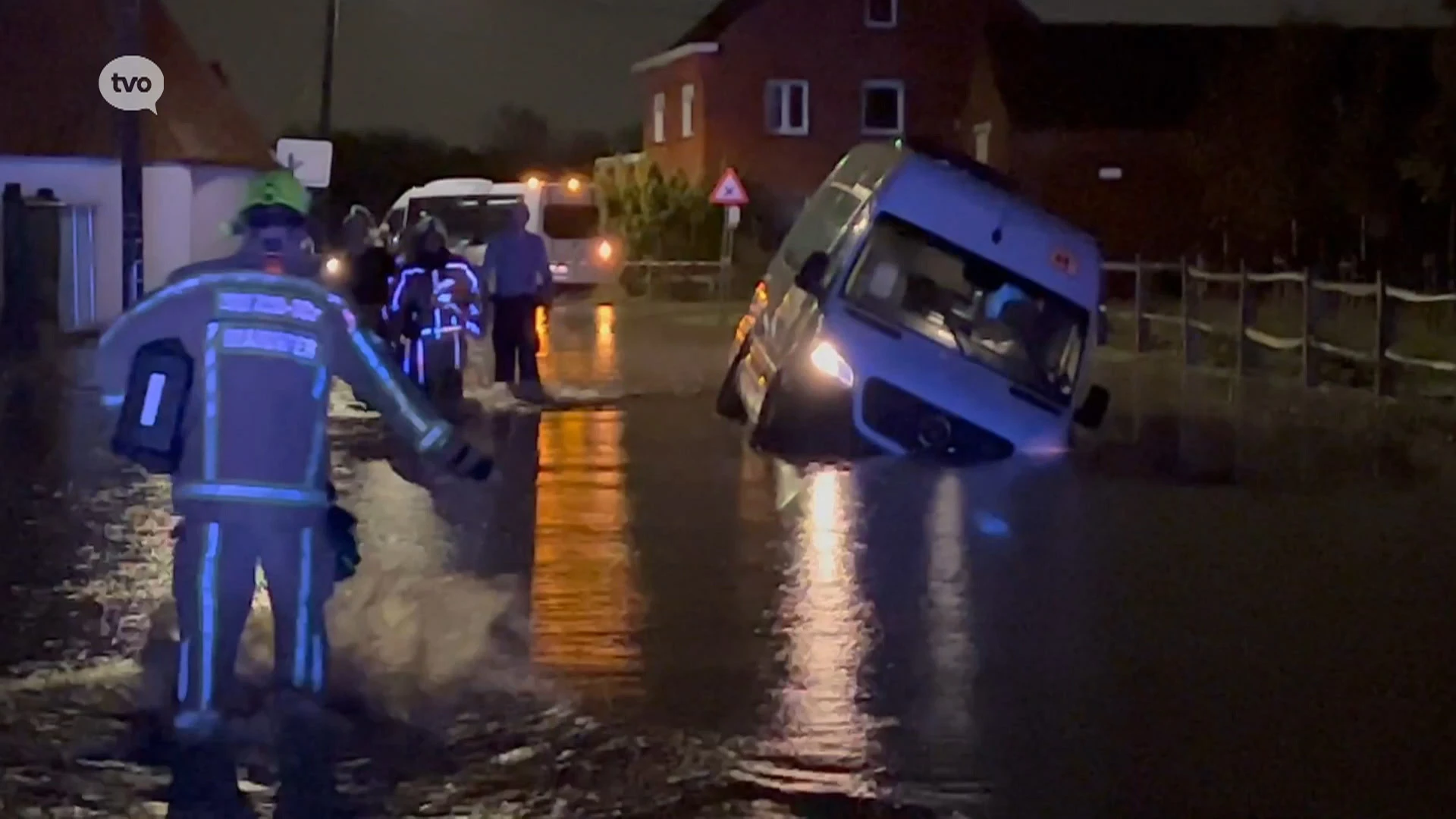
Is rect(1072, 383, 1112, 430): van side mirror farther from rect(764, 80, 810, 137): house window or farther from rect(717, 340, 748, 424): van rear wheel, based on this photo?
rect(764, 80, 810, 137): house window

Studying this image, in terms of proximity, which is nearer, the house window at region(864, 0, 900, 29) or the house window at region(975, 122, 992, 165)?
the house window at region(975, 122, 992, 165)

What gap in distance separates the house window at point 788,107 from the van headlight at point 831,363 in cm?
4148

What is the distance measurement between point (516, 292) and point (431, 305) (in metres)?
2.26

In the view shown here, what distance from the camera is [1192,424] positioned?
787 inches

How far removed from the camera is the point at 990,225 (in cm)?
1625

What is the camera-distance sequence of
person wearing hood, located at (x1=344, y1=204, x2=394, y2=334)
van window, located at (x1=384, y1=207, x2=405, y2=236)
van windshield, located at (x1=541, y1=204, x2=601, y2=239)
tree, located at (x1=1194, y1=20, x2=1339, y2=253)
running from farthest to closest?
van windshield, located at (x1=541, y1=204, x2=601, y2=239) → van window, located at (x1=384, y1=207, x2=405, y2=236) → tree, located at (x1=1194, y1=20, x2=1339, y2=253) → person wearing hood, located at (x1=344, y1=204, x2=394, y2=334)

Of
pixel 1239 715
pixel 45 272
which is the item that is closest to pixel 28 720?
pixel 1239 715

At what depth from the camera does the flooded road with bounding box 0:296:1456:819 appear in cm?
776

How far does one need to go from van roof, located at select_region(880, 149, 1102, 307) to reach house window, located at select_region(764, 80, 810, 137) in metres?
41.1

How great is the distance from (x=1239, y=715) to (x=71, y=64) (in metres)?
26.6

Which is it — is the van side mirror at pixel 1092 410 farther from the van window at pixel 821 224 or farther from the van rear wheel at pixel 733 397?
the van rear wheel at pixel 733 397

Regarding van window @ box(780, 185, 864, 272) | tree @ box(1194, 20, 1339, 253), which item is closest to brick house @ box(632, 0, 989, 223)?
tree @ box(1194, 20, 1339, 253)

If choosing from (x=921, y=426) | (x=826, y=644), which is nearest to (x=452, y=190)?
(x=921, y=426)

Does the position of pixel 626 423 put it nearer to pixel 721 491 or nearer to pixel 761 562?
pixel 721 491
